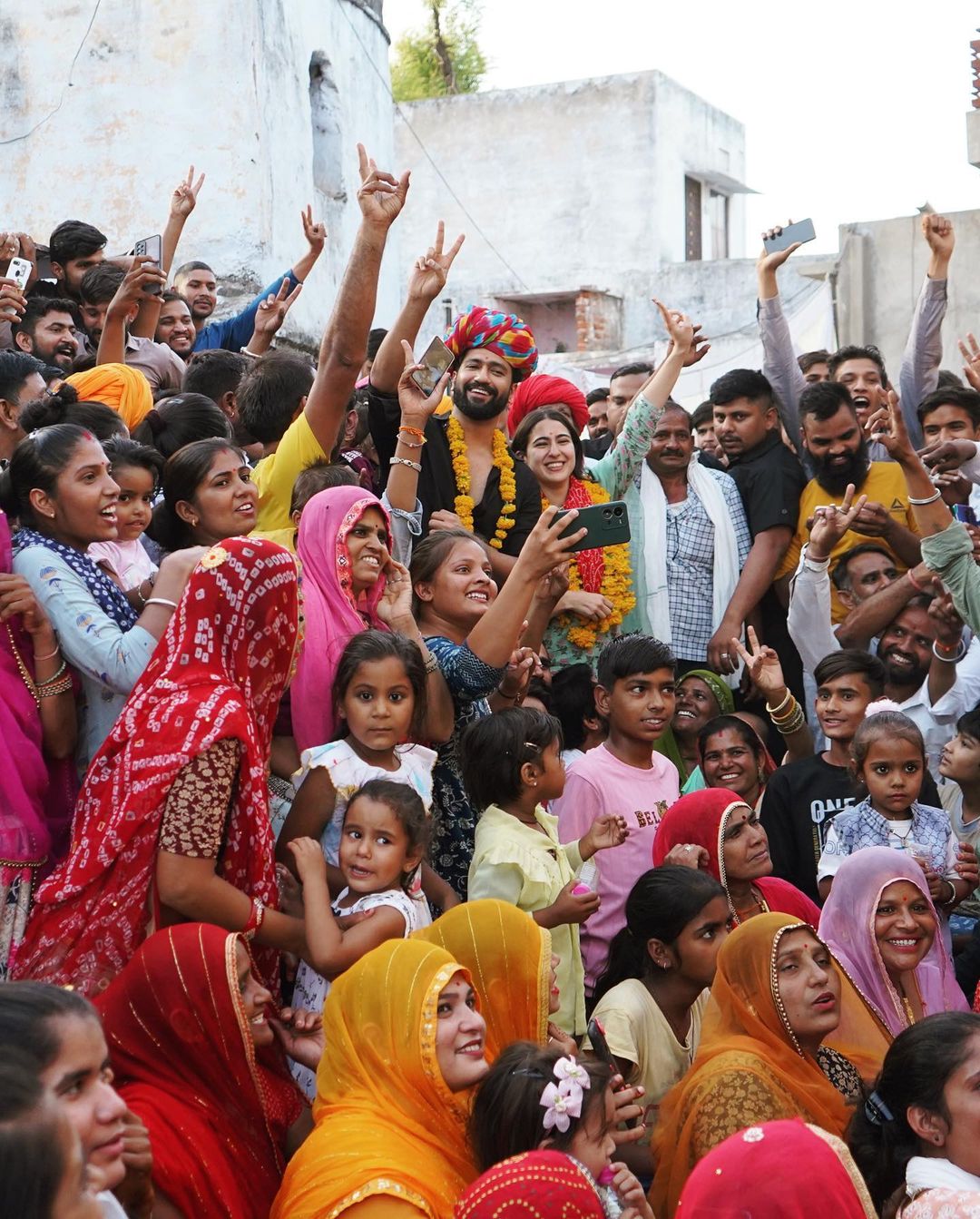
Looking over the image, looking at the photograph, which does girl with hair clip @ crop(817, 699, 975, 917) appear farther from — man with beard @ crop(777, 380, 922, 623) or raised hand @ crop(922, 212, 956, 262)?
raised hand @ crop(922, 212, 956, 262)

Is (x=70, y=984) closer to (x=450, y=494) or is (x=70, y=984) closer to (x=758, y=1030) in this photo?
(x=758, y=1030)

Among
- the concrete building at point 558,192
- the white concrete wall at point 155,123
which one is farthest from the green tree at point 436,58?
the white concrete wall at point 155,123

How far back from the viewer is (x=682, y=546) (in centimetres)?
607

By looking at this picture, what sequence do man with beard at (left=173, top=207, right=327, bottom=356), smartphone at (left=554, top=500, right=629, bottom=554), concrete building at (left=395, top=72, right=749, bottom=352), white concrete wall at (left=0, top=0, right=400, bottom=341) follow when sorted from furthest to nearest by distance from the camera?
concrete building at (left=395, top=72, right=749, bottom=352) → white concrete wall at (left=0, top=0, right=400, bottom=341) → man with beard at (left=173, top=207, right=327, bottom=356) → smartphone at (left=554, top=500, right=629, bottom=554)

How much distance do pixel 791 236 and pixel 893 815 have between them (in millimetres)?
2841

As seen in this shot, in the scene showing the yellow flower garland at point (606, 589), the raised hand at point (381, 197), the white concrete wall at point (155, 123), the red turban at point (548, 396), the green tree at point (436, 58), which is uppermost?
the green tree at point (436, 58)

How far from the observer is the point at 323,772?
12.6 ft

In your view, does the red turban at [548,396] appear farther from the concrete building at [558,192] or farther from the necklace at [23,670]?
the concrete building at [558,192]

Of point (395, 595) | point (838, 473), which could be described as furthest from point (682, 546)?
point (395, 595)

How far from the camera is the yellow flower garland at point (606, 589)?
225 inches

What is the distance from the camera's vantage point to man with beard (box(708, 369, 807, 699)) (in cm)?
605

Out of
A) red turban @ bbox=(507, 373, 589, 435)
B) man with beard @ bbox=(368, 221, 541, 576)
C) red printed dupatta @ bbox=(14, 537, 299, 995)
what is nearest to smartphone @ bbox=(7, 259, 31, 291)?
man with beard @ bbox=(368, 221, 541, 576)

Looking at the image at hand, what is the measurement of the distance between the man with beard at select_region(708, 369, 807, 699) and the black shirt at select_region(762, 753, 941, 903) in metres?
A: 0.82

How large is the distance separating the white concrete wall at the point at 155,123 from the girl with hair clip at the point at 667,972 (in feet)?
28.3
